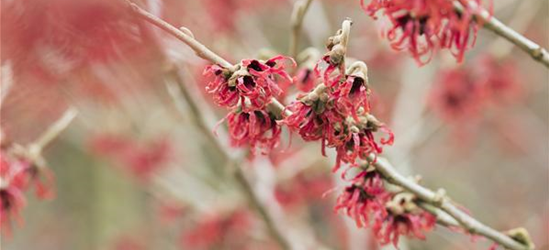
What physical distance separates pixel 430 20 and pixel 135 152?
8.53ft

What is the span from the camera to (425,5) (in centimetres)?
124

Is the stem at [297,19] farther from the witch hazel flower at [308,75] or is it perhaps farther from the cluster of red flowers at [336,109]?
the cluster of red flowers at [336,109]

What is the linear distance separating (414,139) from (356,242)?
65cm

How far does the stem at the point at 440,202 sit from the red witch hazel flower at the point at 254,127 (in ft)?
0.65

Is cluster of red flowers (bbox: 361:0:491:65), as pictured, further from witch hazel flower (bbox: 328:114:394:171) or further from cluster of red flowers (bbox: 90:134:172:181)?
cluster of red flowers (bbox: 90:134:172:181)

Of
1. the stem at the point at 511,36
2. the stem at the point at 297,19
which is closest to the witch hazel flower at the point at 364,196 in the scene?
the stem at the point at 511,36

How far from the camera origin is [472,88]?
119 inches

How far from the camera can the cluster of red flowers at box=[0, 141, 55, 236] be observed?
1814mm

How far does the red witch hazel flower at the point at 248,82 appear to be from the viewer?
4.10 feet

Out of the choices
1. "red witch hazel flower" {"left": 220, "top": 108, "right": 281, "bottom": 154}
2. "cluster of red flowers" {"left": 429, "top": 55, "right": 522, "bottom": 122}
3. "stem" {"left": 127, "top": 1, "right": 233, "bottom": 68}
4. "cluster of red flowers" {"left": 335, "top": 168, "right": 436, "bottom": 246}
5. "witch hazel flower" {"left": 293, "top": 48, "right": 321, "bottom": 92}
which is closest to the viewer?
"stem" {"left": 127, "top": 1, "right": 233, "bottom": 68}

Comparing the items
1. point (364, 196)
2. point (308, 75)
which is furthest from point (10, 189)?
point (364, 196)

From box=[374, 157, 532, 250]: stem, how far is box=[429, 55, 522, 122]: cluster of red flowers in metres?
1.36

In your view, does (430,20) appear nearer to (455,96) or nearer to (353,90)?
(353,90)

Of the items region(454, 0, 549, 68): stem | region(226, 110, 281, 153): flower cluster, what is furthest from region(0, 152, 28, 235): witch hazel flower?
region(454, 0, 549, 68): stem
